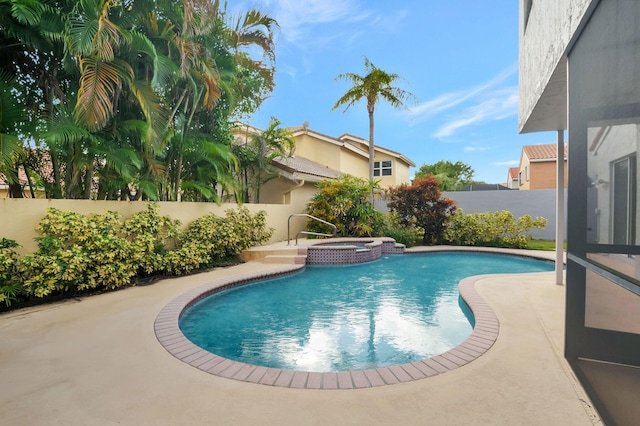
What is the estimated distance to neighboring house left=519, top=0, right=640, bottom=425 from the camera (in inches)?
97.1

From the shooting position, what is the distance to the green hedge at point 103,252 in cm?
615

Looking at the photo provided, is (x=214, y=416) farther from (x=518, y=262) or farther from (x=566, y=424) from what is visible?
(x=518, y=262)

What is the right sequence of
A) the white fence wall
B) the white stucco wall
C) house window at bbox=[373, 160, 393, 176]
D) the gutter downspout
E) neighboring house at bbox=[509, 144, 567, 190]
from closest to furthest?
1. the white stucco wall
2. the gutter downspout
3. the white fence wall
4. house window at bbox=[373, 160, 393, 176]
5. neighboring house at bbox=[509, 144, 567, 190]

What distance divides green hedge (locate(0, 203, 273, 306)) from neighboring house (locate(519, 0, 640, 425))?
26.5 ft

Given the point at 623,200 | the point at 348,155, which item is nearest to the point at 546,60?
the point at 623,200

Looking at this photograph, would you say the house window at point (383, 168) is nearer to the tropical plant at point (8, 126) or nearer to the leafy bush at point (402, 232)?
the leafy bush at point (402, 232)

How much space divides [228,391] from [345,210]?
13.2 metres

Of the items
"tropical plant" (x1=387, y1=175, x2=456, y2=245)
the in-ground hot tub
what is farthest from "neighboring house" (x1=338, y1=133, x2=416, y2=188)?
the in-ground hot tub

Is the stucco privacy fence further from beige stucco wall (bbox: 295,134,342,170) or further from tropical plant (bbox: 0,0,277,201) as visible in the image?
beige stucco wall (bbox: 295,134,342,170)

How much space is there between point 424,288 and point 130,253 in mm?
7306

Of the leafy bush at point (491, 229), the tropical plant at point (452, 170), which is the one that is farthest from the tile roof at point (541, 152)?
the tropical plant at point (452, 170)

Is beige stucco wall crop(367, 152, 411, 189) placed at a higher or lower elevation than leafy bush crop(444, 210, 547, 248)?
higher

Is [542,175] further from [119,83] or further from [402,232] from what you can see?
[119,83]

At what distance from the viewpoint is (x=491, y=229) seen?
15891 mm
